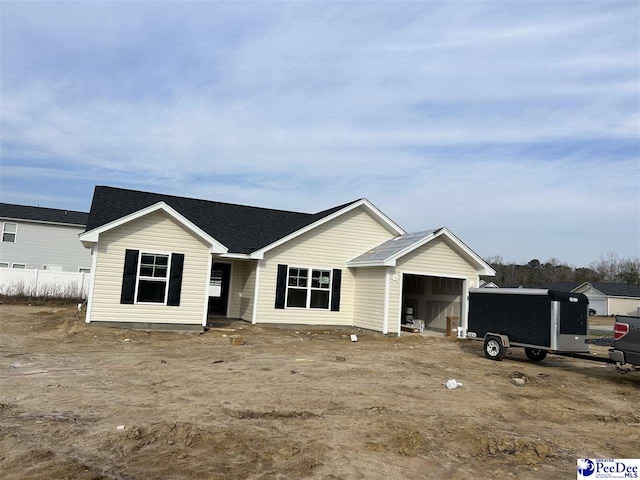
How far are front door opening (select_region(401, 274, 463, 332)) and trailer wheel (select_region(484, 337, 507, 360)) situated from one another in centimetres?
581

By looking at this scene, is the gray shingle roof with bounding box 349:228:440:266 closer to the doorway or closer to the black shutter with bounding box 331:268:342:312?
→ the black shutter with bounding box 331:268:342:312

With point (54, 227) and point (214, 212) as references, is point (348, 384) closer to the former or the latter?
point (214, 212)

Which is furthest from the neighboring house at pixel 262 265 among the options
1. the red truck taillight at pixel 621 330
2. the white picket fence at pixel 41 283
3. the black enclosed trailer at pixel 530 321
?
the white picket fence at pixel 41 283

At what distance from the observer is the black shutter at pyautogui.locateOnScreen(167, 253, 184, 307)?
16.4 m

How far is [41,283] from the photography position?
29.0m

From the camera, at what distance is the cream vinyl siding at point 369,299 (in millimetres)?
18469

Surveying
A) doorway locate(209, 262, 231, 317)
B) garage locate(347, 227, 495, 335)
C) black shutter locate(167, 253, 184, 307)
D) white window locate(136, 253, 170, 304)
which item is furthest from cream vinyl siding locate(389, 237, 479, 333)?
white window locate(136, 253, 170, 304)

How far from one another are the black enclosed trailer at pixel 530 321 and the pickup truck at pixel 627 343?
1.62 m

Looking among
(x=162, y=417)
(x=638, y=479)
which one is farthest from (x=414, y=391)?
(x=638, y=479)

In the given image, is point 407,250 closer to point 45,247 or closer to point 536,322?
point 536,322

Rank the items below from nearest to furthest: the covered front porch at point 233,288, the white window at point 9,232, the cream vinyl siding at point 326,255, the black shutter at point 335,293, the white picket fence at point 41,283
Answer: the cream vinyl siding at point 326,255 < the covered front porch at point 233,288 < the black shutter at point 335,293 < the white picket fence at point 41,283 < the white window at point 9,232

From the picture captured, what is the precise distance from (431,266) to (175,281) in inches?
368

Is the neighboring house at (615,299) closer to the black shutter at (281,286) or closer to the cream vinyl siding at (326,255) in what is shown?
the cream vinyl siding at (326,255)

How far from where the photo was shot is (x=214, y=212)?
22125mm
